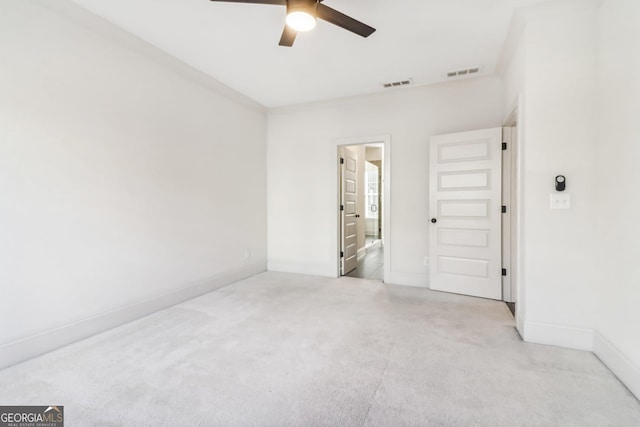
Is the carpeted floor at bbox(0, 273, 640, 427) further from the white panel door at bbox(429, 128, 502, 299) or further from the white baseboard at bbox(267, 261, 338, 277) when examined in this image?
the white baseboard at bbox(267, 261, 338, 277)

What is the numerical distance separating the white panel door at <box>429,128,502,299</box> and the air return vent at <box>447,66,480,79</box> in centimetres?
74

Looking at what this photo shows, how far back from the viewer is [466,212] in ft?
11.8

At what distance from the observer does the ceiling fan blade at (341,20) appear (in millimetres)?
1962

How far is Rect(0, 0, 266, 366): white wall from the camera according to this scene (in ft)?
6.81

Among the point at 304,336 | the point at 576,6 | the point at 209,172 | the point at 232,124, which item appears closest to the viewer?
the point at 576,6

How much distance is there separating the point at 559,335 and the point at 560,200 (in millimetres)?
1104

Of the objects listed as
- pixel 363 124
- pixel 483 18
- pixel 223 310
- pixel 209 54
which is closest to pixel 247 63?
pixel 209 54

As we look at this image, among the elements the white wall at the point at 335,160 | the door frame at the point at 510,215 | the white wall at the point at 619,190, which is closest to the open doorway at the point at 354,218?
the white wall at the point at 335,160

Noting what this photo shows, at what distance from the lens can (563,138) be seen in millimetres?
2309

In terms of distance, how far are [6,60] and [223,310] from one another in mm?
2679

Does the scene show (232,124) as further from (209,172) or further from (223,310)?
(223,310)

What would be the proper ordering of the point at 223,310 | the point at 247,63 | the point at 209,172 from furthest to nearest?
the point at 209,172, the point at 247,63, the point at 223,310

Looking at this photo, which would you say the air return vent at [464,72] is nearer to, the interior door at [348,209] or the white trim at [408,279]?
the interior door at [348,209]

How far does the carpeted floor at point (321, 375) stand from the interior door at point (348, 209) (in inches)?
73.2
